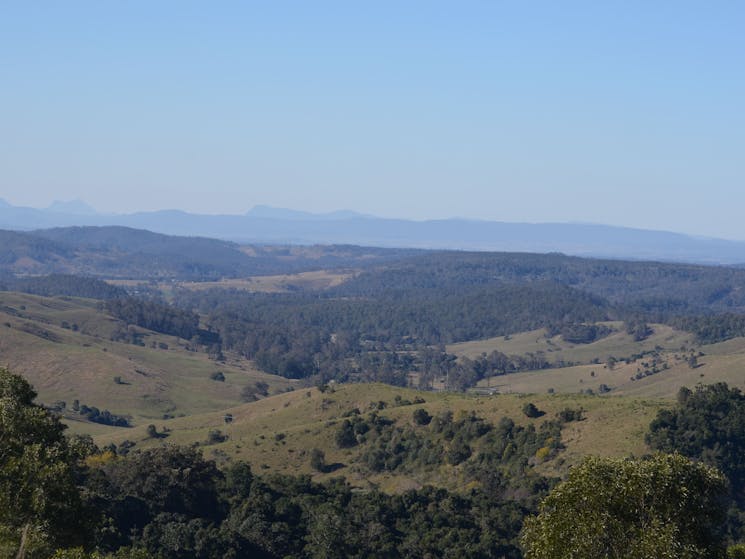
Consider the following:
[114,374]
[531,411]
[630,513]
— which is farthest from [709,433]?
[114,374]

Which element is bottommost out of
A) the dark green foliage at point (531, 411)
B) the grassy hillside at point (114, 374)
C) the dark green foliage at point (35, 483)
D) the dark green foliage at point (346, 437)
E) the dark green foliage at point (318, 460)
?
the grassy hillside at point (114, 374)

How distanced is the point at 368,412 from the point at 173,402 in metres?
51.2

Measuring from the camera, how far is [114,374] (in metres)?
134

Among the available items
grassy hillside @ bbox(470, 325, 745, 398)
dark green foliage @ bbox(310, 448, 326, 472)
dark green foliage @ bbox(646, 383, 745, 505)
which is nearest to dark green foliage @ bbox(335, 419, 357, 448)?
dark green foliage @ bbox(310, 448, 326, 472)

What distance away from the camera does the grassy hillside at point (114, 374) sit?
125750 millimetres

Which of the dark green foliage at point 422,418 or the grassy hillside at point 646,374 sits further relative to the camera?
the grassy hillside at point 646,374

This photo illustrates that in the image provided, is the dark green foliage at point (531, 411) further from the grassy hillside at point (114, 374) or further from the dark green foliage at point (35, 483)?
the grassy hillside at point (114, 374)

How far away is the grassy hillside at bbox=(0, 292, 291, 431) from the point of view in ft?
413

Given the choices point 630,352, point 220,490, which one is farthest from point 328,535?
point 630,352

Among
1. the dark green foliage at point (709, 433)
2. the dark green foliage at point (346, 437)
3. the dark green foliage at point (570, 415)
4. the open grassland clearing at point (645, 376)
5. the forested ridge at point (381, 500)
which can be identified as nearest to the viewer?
the forested ridge at point (381, 500)

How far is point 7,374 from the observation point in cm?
3152


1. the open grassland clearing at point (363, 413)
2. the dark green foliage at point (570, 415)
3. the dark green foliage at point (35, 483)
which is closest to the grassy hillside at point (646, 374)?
the open grassland clearing at point (363, 413)

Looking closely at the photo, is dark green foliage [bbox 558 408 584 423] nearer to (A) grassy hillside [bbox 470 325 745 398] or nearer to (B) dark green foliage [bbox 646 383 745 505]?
(B) dark green foliage [bbox 646 383 745 505]

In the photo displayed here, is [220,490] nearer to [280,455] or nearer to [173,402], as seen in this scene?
[280,455]
